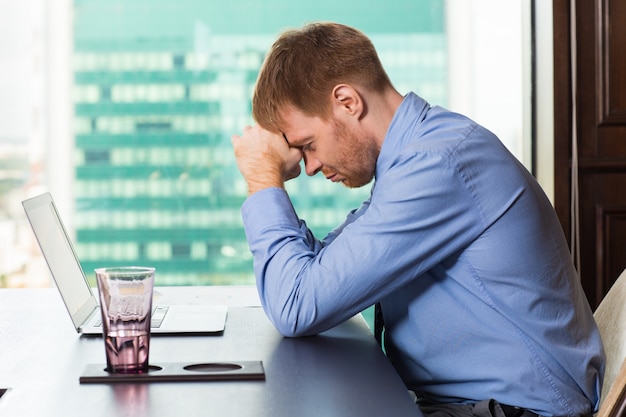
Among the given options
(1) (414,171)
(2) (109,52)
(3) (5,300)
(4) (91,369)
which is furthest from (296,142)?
(2) (109,52)

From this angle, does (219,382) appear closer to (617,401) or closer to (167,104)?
(617,401)

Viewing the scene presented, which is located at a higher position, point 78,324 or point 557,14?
point 557,14

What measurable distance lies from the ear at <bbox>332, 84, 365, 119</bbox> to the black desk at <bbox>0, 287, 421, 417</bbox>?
1.21 ft

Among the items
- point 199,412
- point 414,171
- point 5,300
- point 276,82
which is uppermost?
point 276,82

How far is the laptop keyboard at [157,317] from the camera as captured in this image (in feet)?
5.18

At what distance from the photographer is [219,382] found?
1155 mm

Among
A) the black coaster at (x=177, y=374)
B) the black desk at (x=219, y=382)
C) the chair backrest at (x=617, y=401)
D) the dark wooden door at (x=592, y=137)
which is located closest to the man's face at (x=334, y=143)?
the black desk at (x=219, y=382)

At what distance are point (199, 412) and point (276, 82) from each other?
750 mm

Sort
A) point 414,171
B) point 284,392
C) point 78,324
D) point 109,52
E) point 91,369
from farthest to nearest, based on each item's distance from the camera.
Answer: point 109,52 < point 78,324 < point 414,171 < point 91,369 < point 284,392

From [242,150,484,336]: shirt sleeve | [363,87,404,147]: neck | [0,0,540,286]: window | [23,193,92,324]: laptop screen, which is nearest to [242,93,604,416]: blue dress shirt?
[242,150,484,336]: shirt sleeve

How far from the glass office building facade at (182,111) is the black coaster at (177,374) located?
2161 mm

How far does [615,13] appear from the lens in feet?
9.10

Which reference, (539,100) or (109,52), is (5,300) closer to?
(109,52)

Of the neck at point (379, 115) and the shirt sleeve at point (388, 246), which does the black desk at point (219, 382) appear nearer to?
the shirt sleeve at point (388, 246)
